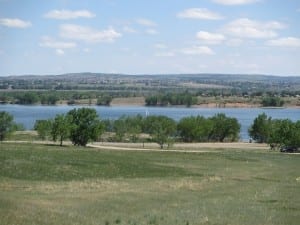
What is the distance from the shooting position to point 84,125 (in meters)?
83.1

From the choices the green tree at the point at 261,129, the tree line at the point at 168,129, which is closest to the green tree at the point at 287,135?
the tree line at the point at 168,129

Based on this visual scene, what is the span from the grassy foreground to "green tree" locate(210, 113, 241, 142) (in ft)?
225

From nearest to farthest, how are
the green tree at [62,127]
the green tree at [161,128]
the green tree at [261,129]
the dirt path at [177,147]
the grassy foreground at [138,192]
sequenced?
1. the grassy foreground at [138,192]
2. the green tree at [62,127]
3. the dirt path at [177,147]
4. the green tree at [161,128]
5. the green tree at [261,129]

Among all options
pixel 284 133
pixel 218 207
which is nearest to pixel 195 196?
pixel 218 207

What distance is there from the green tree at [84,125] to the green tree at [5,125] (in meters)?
14.6

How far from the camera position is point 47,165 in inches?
1731

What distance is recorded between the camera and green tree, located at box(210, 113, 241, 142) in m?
124

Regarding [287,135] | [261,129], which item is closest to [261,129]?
A: [261,129]

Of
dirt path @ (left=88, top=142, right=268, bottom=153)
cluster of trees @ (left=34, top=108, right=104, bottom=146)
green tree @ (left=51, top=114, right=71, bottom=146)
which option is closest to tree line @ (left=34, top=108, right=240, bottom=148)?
dirt path @ (left=88, top=142, right=268, bottom=153)

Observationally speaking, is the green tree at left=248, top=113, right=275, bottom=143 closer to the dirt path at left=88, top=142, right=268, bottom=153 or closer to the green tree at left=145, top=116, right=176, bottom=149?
the dirt path at left=88, top=142, right=268, bottom=153

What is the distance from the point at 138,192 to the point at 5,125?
68237mm

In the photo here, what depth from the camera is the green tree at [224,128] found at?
4889 inches

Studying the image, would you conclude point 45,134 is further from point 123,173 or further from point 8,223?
point 8,223

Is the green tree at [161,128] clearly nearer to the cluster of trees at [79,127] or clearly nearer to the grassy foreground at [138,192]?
the cluster of trees at [79,127]
